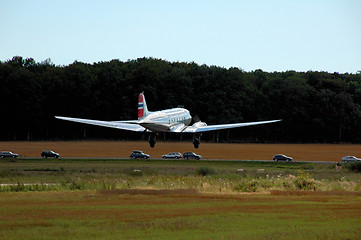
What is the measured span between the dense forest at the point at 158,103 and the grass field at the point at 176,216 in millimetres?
121524

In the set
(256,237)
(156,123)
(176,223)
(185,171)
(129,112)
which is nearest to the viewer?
(256,237)

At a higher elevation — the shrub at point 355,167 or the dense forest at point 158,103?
the dense forest at point 158,103

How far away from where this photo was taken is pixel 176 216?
39.7m

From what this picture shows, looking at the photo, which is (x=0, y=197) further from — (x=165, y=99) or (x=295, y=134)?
(x=295, y=134)

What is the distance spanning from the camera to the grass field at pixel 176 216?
33281 mm

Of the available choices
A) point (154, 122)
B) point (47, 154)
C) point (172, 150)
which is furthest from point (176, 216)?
point (172, 150)

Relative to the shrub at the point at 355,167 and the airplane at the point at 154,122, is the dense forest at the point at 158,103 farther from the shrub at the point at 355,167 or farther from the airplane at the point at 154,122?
the airplane at the point at 154,122

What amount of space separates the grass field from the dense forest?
399ft

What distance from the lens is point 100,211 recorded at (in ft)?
136

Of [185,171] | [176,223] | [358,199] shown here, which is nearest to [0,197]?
[176,223]

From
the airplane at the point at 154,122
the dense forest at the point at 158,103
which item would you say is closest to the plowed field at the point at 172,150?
the dense forest at the point at 158,103

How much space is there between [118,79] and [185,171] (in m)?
90.2

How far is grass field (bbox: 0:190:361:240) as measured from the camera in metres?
33.3

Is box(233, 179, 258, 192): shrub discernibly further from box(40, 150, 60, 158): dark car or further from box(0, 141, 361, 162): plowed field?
box(40, 150, 60, 158): dark car
